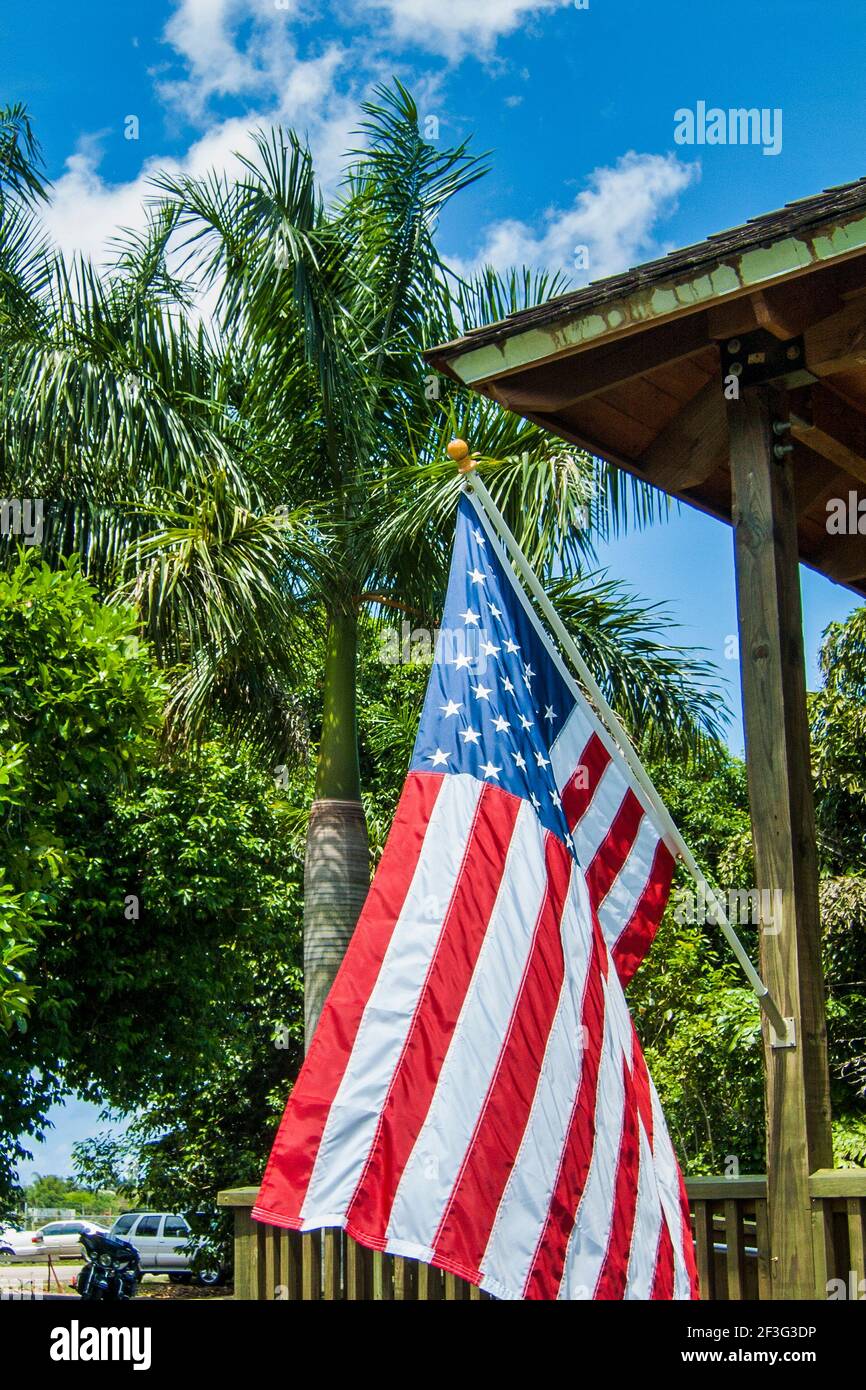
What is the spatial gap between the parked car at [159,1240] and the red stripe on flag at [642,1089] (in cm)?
2859

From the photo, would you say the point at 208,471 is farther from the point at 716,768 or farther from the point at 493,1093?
the point at 493,1093

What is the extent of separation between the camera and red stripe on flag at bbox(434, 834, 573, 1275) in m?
4.09

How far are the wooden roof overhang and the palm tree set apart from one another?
16.0ft

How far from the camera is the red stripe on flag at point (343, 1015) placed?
4.08 m

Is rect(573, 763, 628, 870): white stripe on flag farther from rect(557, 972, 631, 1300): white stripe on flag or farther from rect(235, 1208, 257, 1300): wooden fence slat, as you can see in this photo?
rect(235, 1208, 257, 1300): wooden fence slat

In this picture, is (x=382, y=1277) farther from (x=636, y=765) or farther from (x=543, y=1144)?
(x=636, y=765)

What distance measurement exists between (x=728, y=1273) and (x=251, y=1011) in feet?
67.0

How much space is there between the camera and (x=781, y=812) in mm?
4906

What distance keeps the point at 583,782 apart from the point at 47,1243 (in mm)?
40286

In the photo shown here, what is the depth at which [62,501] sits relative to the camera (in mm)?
13117

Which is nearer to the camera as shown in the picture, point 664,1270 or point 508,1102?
point 508,1102

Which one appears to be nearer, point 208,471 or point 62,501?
point 208,471

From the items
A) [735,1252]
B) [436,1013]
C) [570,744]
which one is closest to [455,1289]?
[735,1252]
